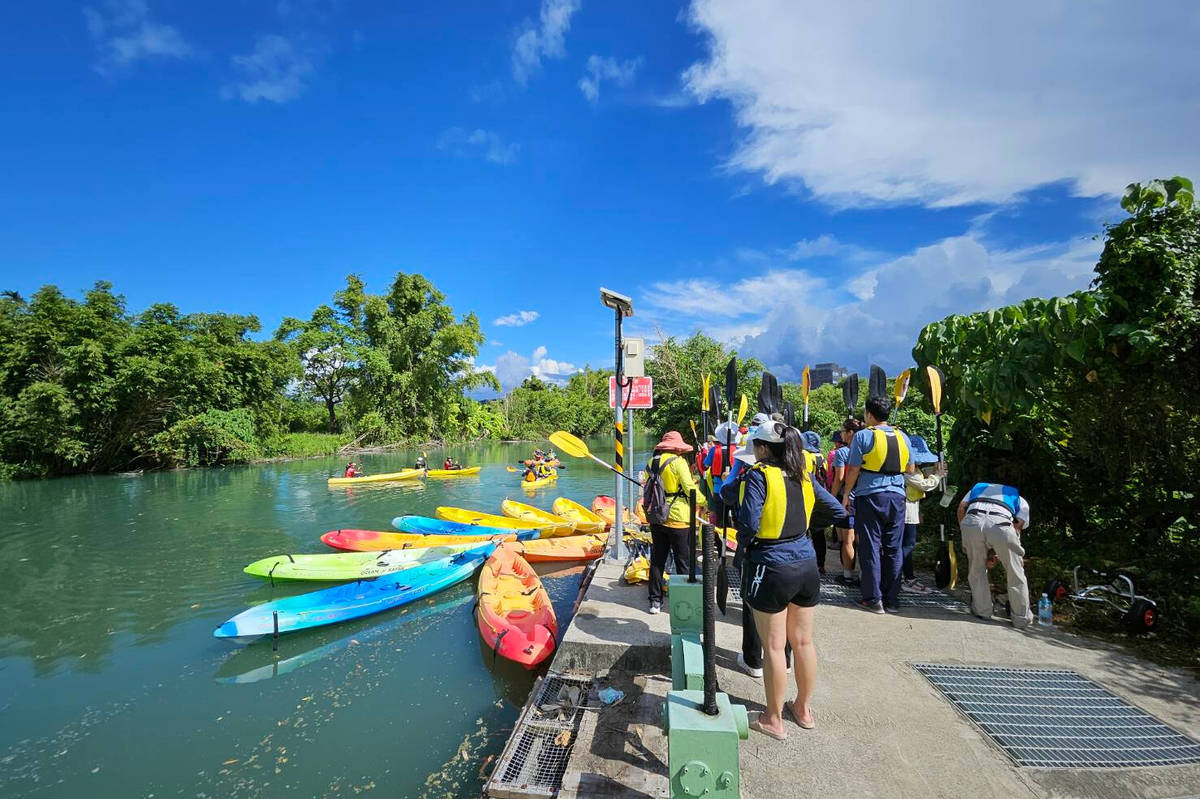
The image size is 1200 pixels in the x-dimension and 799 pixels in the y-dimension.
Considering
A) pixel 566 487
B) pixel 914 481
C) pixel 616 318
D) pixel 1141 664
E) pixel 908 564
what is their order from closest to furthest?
pixel 1141 664 → pixel 914 481 → pixel 908 564 → pixel 616 318 → pixel 566 487

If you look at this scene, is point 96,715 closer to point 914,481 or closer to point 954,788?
point 954,788

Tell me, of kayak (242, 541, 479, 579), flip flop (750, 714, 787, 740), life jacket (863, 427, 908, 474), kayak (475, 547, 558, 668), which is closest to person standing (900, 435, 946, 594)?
life jacket (863, 427, 908, 474)

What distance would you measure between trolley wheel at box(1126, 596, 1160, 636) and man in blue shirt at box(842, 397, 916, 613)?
64.9 inches

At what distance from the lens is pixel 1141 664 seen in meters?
3.90

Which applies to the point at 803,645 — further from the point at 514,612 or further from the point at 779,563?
the point at 514,612

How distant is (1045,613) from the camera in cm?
459

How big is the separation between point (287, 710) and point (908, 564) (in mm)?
6929

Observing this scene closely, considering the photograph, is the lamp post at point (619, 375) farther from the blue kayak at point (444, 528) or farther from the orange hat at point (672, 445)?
the blue kayak at point (444, 528)

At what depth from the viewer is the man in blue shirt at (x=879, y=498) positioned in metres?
4.61

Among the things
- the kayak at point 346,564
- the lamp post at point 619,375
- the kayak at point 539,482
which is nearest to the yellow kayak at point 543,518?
the kayak at point 346,564

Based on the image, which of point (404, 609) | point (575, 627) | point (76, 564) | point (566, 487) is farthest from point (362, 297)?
point (575, 627)

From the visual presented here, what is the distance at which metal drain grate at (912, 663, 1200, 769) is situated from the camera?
9.42 feet

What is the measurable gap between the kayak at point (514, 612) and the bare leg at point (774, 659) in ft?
11.7

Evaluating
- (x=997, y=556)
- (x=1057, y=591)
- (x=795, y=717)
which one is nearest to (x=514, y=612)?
(x=795, y=717)
